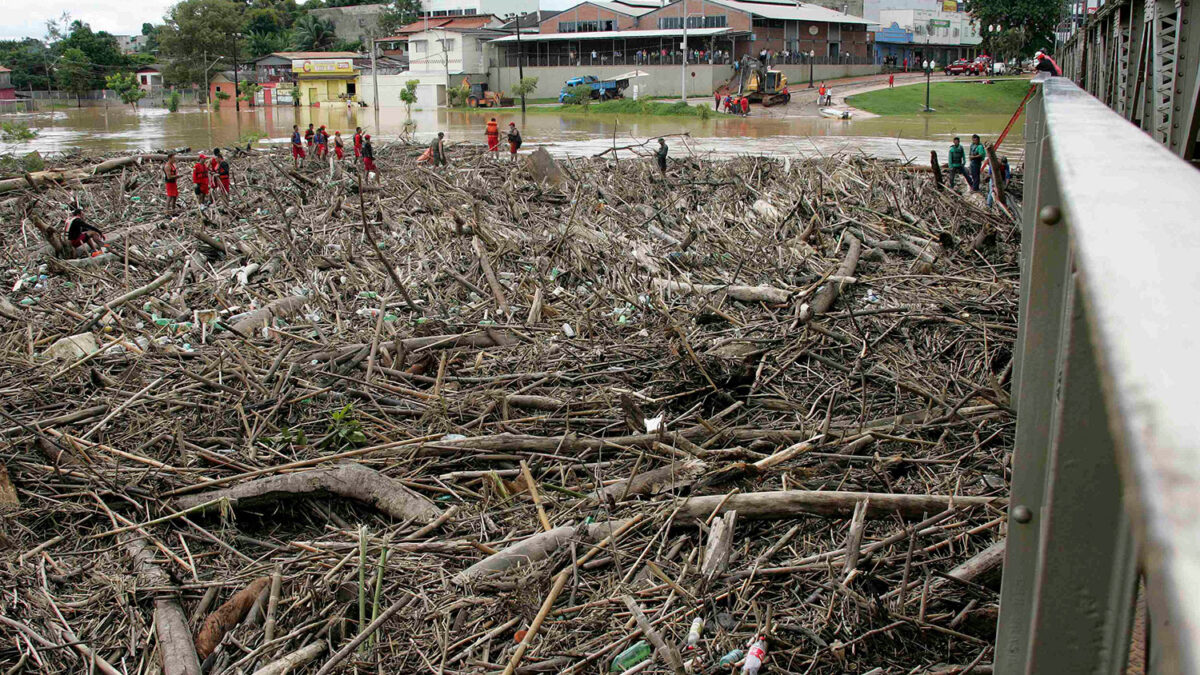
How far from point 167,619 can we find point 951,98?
52.3 meters

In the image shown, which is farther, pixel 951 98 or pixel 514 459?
pixel 951 98

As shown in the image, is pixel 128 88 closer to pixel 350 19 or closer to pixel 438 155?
pixel 350 19

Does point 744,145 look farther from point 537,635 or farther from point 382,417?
point 537,635

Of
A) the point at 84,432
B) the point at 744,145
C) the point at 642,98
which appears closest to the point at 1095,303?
the point at 84,432

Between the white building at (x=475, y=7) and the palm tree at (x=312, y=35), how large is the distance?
11.0 meters

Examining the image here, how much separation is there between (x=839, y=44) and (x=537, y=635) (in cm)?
7250

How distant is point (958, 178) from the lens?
1536cm

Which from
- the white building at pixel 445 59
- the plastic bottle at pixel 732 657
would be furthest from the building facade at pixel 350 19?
the plastic bottle at pixel 732 657

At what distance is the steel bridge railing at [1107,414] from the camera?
20.2 inches

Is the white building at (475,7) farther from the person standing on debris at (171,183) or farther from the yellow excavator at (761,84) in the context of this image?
the person standing on debris at (171,183)

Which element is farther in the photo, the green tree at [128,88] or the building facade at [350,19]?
the building facade at [350,19]

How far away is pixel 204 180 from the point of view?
1602 centimetres

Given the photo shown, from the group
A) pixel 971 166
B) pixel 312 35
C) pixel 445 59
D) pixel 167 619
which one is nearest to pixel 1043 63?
pixel 971 166

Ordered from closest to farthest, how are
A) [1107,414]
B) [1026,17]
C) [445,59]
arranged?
[1107,414] < [1026,17] < [445,59]
